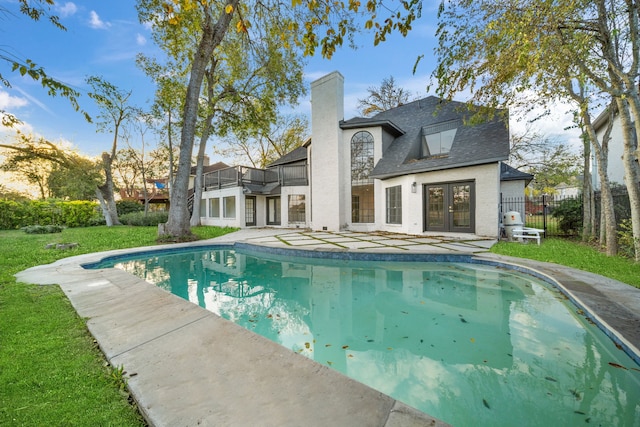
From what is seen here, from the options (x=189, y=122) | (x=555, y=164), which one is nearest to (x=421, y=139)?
(x=555, y=164)

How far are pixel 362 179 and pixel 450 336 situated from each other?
35.1 feet

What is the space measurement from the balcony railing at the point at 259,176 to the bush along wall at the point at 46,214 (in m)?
9.10

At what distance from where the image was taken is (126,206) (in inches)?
977

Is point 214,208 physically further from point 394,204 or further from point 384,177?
point 394,204

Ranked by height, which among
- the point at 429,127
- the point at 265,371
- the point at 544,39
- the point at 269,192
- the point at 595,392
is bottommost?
the point at 595,392

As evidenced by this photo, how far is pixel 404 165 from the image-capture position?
11.4 metres

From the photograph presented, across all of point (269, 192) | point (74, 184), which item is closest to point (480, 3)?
point (269, 192)

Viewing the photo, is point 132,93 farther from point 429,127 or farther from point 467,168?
point 467,168

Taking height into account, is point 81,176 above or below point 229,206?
above

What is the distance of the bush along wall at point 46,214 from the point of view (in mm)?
16547

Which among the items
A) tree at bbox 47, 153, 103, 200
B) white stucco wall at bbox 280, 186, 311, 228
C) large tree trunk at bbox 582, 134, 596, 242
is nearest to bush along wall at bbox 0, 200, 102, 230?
tree at bbox 47, 153, 103, 200

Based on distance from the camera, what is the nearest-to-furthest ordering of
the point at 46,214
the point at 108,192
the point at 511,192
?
1. the point at 511,192
2. the point at 108,192
3. the point at 46,214

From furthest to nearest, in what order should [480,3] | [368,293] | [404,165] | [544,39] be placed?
[404,165] < [480,3] < [368,293] < [544,39]

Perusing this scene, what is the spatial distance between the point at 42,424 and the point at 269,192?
15.8 m
